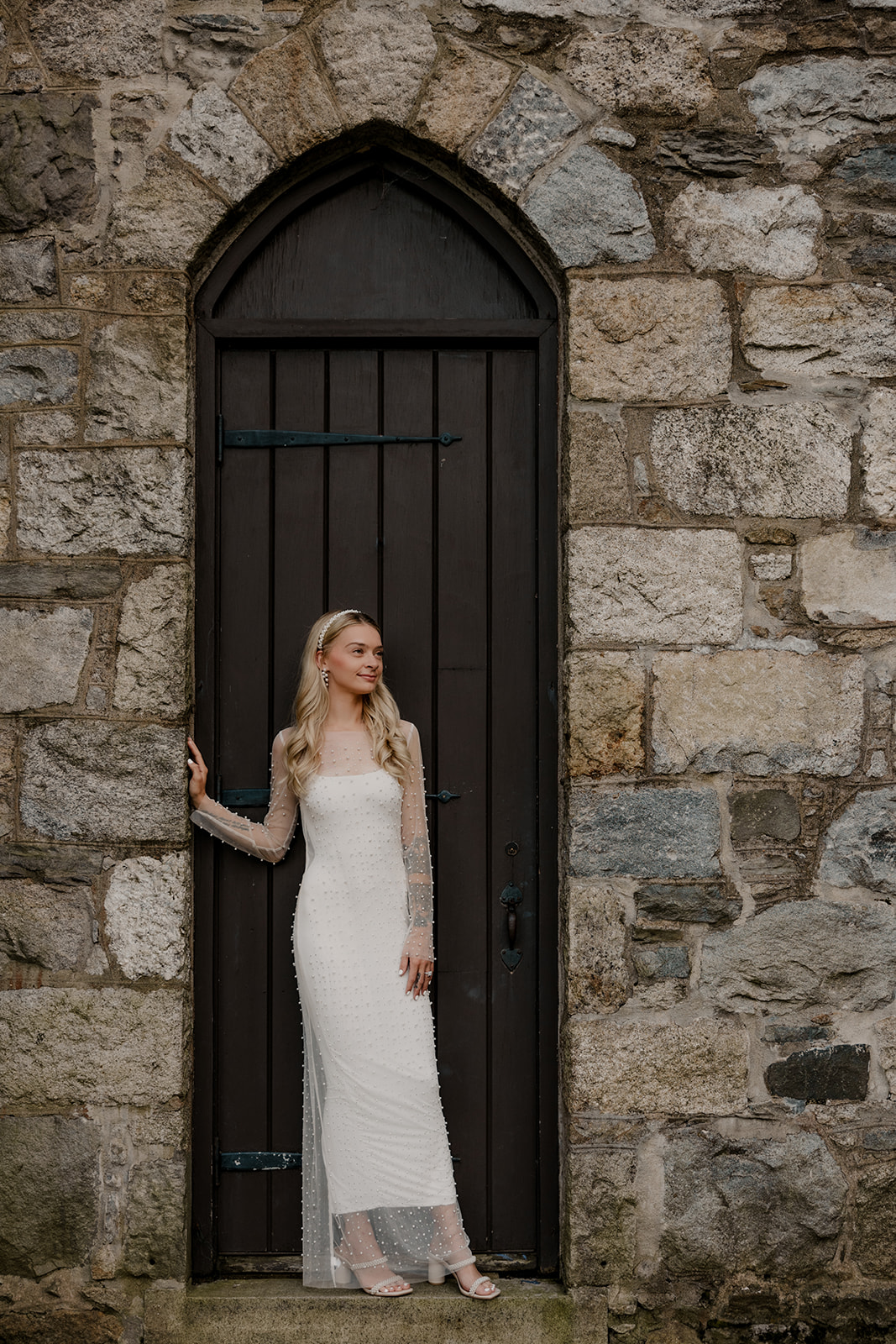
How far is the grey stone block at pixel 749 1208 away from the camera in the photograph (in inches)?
109

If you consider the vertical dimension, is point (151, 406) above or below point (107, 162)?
below

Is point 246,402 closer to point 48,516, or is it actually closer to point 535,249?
point 48,516

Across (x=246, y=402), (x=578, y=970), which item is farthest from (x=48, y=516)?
(x=578, y=970)

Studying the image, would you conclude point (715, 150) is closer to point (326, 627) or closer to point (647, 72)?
point (647, 72)

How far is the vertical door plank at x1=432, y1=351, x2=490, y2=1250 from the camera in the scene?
118 inches

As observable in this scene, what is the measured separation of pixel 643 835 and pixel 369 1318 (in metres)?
1.48

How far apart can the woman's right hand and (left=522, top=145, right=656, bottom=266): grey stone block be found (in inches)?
67.5

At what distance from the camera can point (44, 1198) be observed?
9.14 ft

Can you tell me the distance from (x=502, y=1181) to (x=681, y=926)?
36.9 inches

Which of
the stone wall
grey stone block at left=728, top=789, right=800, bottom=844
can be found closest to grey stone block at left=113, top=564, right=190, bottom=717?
the stone wall

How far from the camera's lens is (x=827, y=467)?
2.84 metres

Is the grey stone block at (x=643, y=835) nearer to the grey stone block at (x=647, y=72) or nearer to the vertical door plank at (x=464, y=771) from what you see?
the vertical door plank at (x=464, y=771)

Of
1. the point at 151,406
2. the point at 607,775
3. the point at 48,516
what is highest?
the point at 151,406

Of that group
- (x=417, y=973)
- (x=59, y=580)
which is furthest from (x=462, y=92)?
(x=417, y=973)
